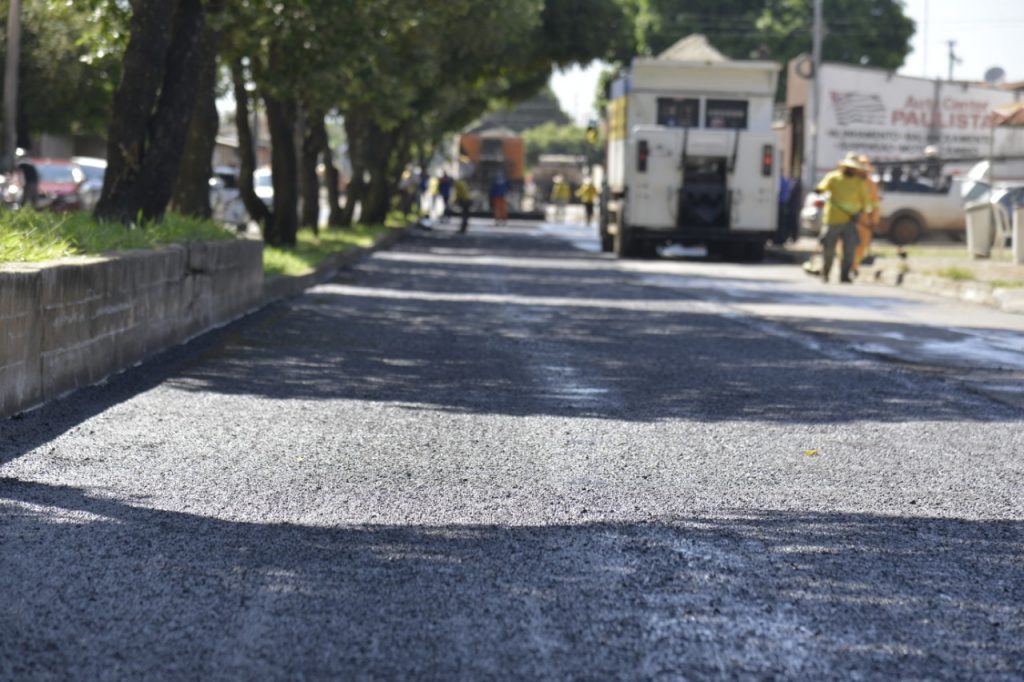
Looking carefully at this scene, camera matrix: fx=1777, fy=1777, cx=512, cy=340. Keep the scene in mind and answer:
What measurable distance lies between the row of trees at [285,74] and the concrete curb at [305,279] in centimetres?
136

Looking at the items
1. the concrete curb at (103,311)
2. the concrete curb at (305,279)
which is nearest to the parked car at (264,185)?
the concrete curb at (305,279)

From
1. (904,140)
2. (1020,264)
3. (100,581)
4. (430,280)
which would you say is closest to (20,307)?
(100,581)

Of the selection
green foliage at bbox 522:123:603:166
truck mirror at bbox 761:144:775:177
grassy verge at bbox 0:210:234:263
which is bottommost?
grassy verge at bbox 0:210:234:263

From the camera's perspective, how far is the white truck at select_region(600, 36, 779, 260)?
107 ft

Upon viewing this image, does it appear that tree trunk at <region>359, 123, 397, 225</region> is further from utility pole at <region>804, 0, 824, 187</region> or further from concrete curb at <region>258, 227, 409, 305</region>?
utility pole at <region>804, 0, 824, 187</region>

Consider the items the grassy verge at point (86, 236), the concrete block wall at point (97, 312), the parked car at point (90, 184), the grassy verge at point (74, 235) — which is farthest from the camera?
the parked car at point (90, 184)

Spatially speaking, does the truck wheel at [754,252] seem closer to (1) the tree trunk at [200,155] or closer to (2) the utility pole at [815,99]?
(1) the tree trunk at [200,155]

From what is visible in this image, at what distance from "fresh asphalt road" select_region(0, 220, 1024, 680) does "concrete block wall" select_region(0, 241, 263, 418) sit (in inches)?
8.9

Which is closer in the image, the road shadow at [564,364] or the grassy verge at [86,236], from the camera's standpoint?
the road shadow at [564,364]

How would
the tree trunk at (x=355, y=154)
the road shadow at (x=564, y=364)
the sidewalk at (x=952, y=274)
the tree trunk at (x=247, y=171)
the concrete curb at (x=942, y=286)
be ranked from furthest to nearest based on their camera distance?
1. the tree trunk at (x=355, y=154)
2. the tree trunk at (x=247, y=171)
3. the sidewalk at (x=952, y=274)
4. the concrete curb at (x=942, y=286)
5. the road shadow at (x=564, y=364)

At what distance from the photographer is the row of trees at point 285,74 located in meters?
17.5

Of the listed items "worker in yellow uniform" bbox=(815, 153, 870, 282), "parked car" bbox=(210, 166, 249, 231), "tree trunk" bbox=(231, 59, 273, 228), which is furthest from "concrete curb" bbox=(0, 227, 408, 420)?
"parked car" bbox=(210, 166, 249, 231)

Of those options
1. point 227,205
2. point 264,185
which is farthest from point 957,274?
point 264,185

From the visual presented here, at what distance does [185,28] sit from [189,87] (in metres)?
0.59
